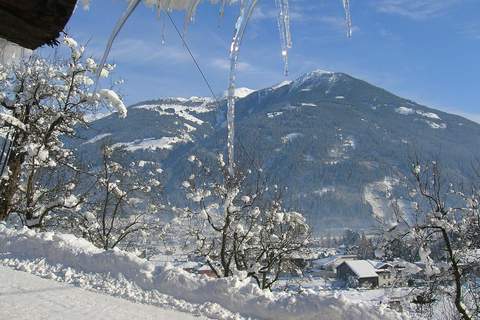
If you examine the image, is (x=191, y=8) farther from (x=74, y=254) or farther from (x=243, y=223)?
(x=243, y=223)

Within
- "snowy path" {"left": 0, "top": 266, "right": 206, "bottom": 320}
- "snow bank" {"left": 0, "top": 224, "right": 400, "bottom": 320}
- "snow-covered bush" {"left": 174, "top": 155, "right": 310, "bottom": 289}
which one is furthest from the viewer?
"snow-covered bush" {"left": 174, "top": 155, "right": 310, "bottom": 289}

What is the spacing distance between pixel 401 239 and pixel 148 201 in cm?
1542

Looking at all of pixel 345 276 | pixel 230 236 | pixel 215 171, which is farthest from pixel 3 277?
pixel 345 276

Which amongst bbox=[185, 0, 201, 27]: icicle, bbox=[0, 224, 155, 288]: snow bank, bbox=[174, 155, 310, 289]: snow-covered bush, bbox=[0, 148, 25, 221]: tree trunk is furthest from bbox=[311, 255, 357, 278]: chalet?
bbox=[185, 0, 201, 27]: icicle

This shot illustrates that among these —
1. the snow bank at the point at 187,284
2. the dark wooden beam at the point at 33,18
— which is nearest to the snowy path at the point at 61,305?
the snow bank at the point at 187,284

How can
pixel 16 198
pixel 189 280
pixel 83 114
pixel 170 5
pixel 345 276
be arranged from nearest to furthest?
pixel 170 5 → pixel 189 280 → pixel 83 114 → pixel 16 198 → pixel 345 276

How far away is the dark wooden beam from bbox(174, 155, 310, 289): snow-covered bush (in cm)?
2029

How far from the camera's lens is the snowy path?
7.36m

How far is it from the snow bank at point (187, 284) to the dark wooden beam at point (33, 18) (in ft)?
22.4

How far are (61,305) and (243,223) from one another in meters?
17.5

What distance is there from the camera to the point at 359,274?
8738 cm

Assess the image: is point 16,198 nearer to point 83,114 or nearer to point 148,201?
point 83,114

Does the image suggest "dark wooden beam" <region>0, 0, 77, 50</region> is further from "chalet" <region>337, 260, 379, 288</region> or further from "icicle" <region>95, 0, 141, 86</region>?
"chalet" <region>337, 260, 379, 288</region>

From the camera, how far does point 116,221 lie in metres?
28.4
